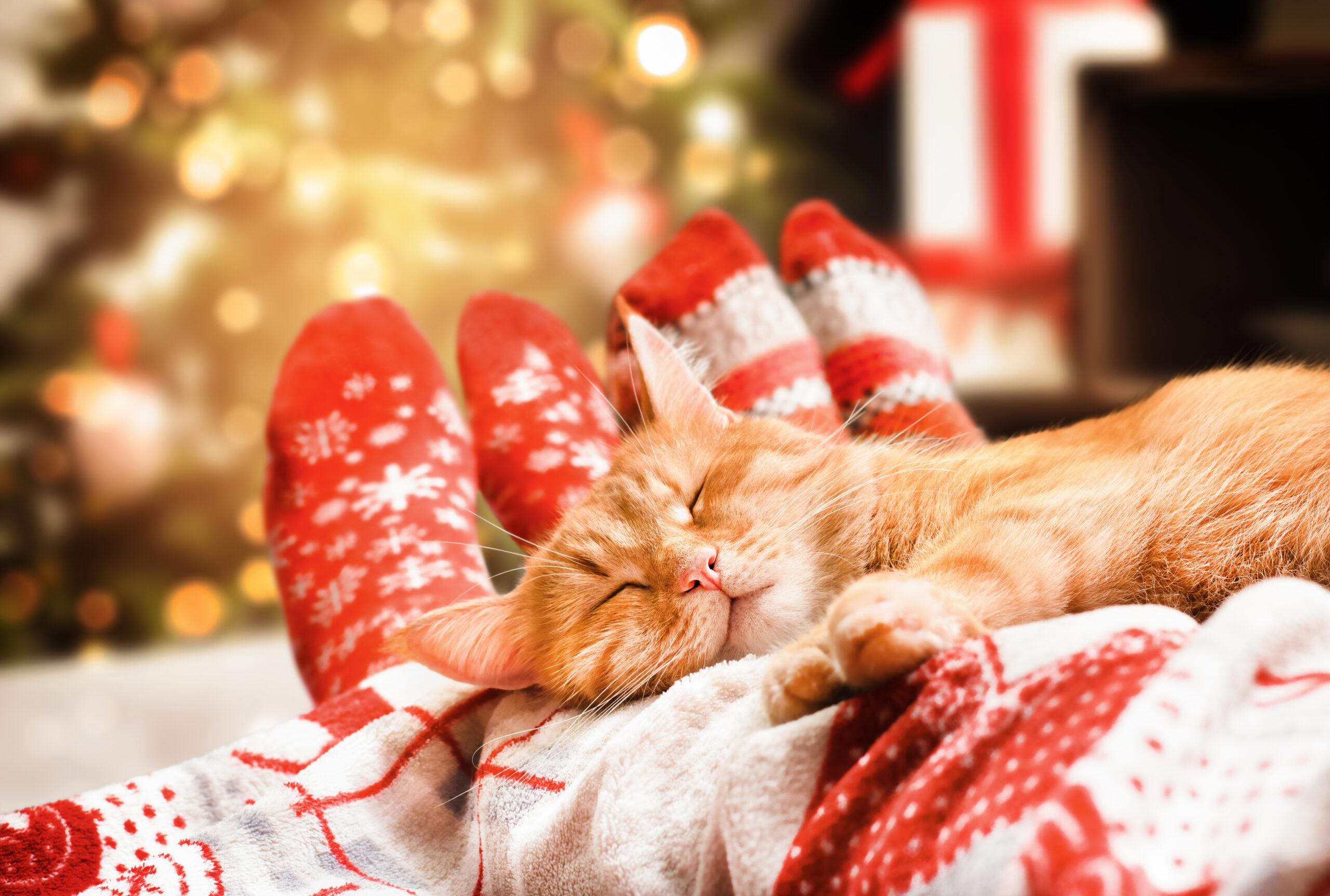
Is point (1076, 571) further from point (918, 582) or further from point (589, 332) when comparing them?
point (589, 332)

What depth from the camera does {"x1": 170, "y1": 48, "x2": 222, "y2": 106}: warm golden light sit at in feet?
7.02

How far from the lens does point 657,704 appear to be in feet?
1.80

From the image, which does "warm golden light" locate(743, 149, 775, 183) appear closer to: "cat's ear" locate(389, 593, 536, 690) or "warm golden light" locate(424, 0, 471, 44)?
"warm golden light" locate(424, 0, 471, 44)

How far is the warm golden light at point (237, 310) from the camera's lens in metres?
2.17

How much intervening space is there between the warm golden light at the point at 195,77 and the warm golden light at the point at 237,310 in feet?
1.54

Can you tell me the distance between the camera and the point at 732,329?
1.27 metres

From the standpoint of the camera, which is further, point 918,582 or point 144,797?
point 144,797

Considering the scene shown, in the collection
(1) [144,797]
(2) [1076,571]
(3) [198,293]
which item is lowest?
(1) [144,797]

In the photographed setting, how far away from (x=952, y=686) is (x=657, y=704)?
0.20 m

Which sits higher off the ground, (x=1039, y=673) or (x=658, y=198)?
(x=658, y=198)

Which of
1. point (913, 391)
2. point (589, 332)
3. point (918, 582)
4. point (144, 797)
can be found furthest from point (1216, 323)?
point (144, 797)

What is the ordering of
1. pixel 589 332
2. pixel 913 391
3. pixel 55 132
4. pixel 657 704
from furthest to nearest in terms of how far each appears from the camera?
pixel 589 332 < pixel 55 132 < pixel 913 391 < pixel 657 704

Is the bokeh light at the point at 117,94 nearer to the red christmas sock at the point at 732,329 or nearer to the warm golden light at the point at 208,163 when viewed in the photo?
the warm golden light at the point at 208,163

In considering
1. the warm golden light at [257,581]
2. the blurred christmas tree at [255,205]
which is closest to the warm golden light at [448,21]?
the blurred christmas tree at [255,205]
